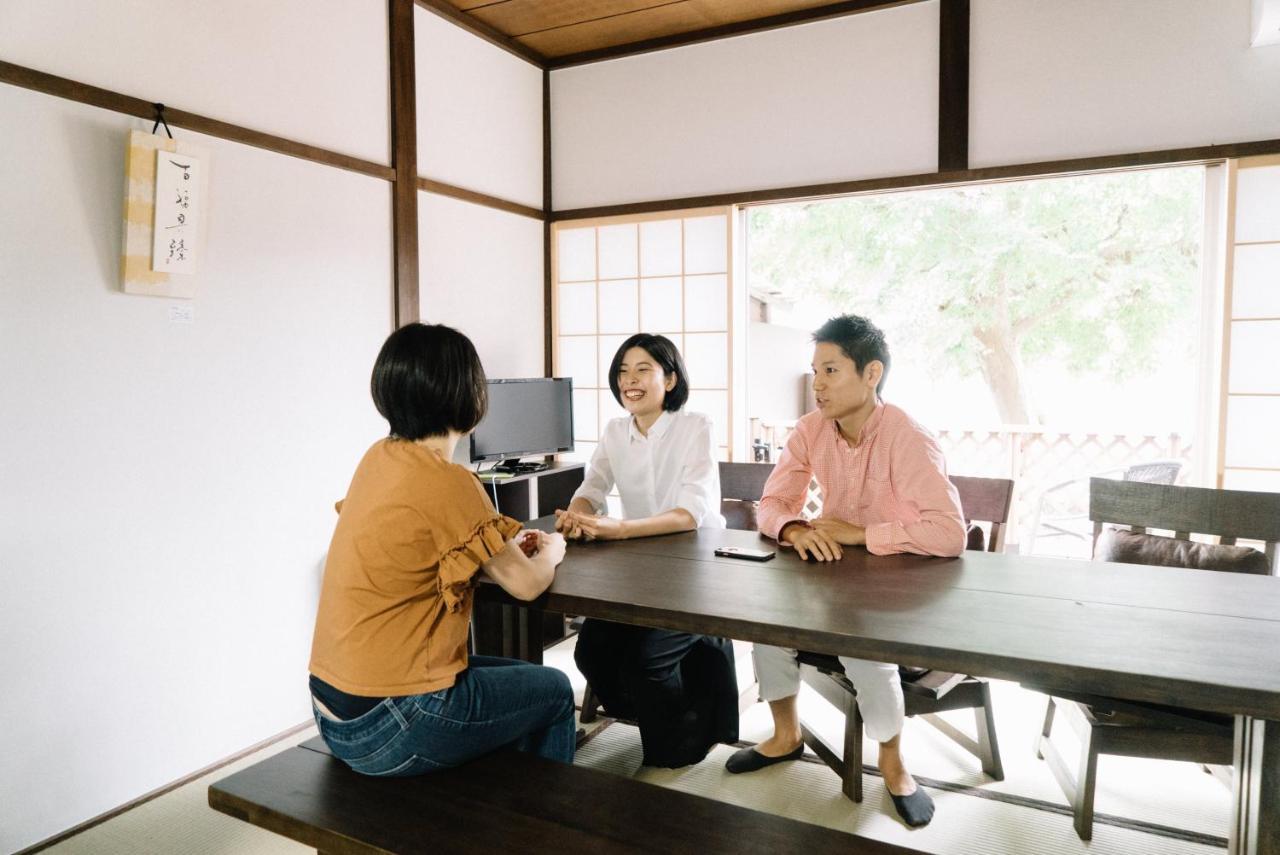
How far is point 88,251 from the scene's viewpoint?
86.3 inches

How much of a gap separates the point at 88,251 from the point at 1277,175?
3908 millimetres

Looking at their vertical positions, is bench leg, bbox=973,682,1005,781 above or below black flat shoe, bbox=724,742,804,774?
above

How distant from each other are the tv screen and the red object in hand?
1.74 metres

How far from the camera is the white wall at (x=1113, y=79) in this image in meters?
2.98

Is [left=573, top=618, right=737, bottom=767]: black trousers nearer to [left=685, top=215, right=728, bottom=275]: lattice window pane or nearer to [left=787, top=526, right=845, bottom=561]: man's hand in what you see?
[left=787, top=526, right=845, bottom=561]: man's hand

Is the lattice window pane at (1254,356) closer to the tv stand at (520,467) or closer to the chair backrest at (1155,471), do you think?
the chair backrest at (1155,471)

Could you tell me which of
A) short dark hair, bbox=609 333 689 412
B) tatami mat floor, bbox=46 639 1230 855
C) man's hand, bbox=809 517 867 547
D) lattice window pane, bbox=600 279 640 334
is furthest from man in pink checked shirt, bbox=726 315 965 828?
lattice window pane, bbox=600 279 640 334

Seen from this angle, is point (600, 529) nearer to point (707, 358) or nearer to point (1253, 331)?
point (707, 358)

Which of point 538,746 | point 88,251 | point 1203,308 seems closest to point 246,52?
point 88,251

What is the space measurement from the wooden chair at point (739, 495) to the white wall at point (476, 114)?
1.85 m

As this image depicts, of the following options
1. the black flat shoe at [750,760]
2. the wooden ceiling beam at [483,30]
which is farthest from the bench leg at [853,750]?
the wooden ceiling beam at [483,30]

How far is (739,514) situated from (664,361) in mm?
730

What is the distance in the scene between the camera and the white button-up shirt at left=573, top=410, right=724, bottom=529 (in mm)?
2221

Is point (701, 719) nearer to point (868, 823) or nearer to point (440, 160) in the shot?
point (868, 823)
